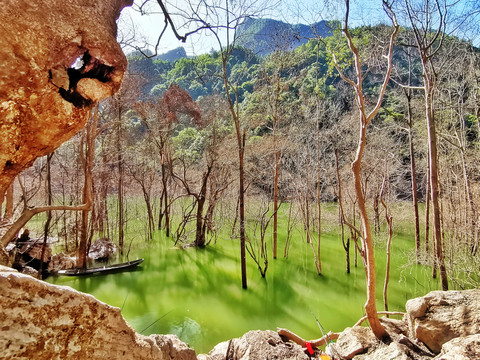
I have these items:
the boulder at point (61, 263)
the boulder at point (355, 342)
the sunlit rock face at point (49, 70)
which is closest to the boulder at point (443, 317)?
the boulder at point (355, 342)

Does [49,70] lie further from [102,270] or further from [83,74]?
[102,270]

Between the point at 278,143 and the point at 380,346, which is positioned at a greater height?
the point at 278,143

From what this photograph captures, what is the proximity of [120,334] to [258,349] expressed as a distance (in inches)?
96.9

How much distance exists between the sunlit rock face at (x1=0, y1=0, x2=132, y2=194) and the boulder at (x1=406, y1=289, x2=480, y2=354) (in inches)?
197

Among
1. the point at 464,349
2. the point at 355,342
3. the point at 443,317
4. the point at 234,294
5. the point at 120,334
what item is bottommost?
the point at 234,294

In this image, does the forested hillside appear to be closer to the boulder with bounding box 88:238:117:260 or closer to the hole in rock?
the boulder with bounding box 88:238:117:260

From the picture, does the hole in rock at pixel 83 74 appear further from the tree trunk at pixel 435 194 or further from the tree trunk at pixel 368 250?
the tree trunk at pixel 435 194

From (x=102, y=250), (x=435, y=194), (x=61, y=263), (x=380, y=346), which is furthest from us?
(x=102, y=250)

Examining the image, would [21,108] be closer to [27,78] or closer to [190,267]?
[27,78]

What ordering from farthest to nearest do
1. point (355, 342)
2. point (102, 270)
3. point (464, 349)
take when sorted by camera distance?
point (102, 270) < point (355, 342) < point (464, 349)

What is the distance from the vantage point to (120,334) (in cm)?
181

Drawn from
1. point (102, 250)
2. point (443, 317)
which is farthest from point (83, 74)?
point (102, 250)

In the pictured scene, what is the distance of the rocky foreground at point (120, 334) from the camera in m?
1.21

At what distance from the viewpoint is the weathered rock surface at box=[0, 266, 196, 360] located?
3.83ft
